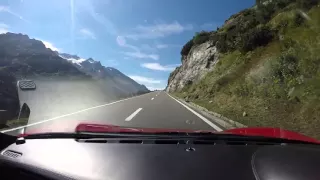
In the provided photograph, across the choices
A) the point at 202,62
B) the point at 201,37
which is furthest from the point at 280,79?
the point at 201,37

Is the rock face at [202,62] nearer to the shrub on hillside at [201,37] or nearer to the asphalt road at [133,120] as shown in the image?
the shrub on hillside at [201,37]

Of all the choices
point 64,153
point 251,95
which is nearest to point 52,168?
point 64,153

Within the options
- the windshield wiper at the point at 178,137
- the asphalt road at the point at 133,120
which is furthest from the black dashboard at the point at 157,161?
the asphalt road at the point at 133,120

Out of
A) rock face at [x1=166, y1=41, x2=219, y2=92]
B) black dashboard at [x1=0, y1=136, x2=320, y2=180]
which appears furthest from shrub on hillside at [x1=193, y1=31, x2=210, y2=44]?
black dashboard at [x1=0, y1=136, x2=320, y2=180]

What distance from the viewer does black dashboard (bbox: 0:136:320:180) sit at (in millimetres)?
2350

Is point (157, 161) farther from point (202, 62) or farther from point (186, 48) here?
point (186, 48)

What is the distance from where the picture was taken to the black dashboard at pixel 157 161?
7.71ft

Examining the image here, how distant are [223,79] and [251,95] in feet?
32.3

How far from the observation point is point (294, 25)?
1064 inches

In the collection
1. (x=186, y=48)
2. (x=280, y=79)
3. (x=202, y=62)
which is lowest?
(x=280, y=79)

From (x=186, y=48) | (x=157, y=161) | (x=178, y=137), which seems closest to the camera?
(x=157, y=161)

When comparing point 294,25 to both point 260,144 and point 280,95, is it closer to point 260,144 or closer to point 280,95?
point 280,95

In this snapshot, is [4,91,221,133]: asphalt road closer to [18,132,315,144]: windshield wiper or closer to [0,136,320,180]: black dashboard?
[18,132,315,144]: windshield wiper

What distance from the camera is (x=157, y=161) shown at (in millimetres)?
2545
